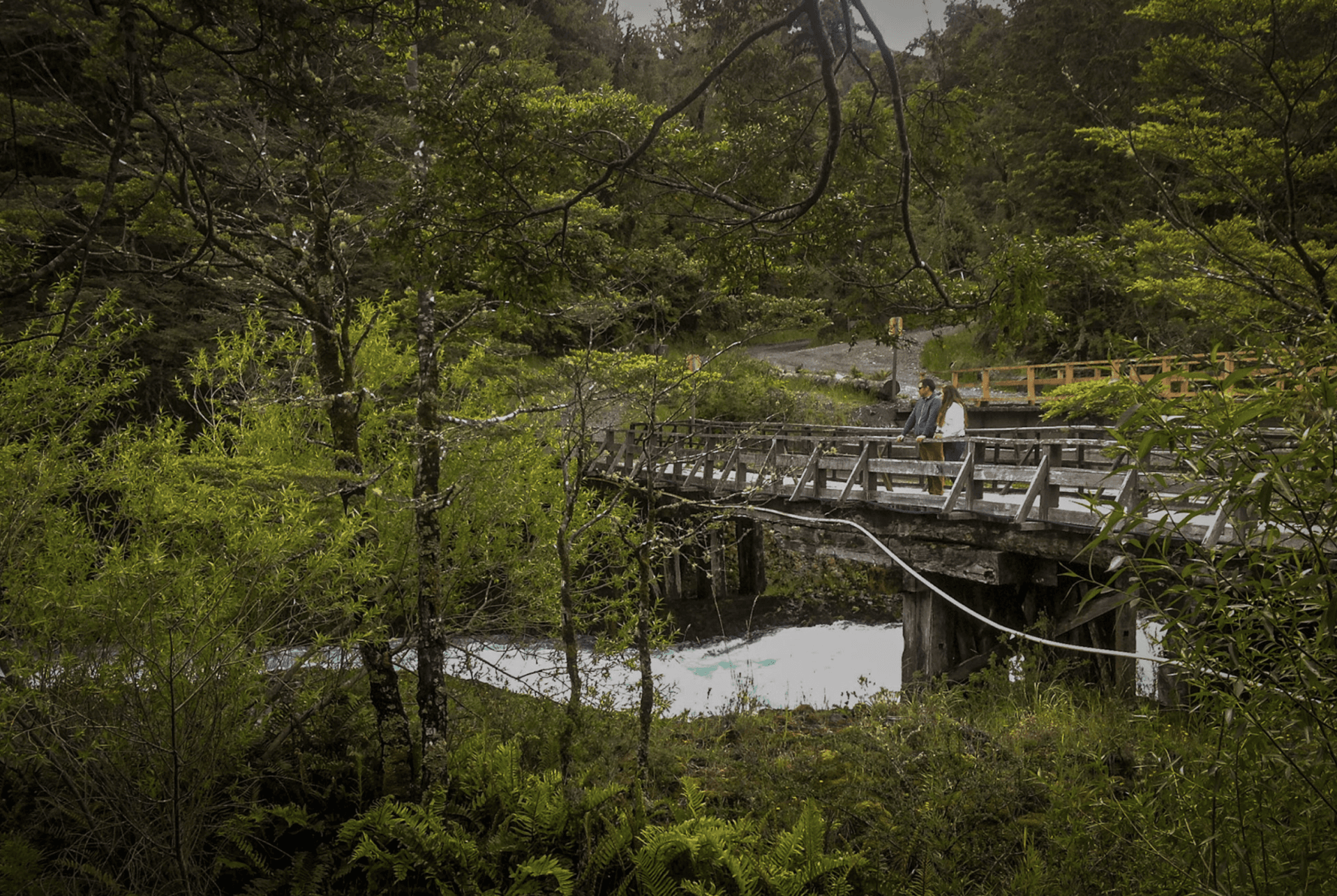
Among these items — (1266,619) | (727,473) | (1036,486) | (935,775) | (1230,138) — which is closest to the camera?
(1266,619)

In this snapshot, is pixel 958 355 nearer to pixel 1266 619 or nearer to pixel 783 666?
pixel 783 666

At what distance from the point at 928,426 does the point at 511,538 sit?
6.25 meters

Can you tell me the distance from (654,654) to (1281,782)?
39.3 feet

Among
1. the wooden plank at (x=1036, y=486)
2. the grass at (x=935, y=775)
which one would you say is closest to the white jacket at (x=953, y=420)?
the wooden plank at (x=1036, y=486)

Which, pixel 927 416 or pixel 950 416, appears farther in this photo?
pixel 927 416

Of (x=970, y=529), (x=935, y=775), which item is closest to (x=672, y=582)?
(x=970, y=529)

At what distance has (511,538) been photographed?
727 centimetres

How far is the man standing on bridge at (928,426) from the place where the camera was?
1055 centimetres

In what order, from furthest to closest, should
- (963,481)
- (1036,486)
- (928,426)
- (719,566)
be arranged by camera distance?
(719,566)
(928,426)
(963,481)
(1036,486)

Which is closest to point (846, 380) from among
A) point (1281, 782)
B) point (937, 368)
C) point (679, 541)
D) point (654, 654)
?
point (937, 368)

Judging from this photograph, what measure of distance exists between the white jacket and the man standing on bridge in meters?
0.16

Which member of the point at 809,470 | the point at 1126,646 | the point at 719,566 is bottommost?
the point at 719,566

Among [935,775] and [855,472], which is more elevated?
[855,472]

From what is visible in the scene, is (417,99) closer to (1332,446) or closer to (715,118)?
→ (715,118)
